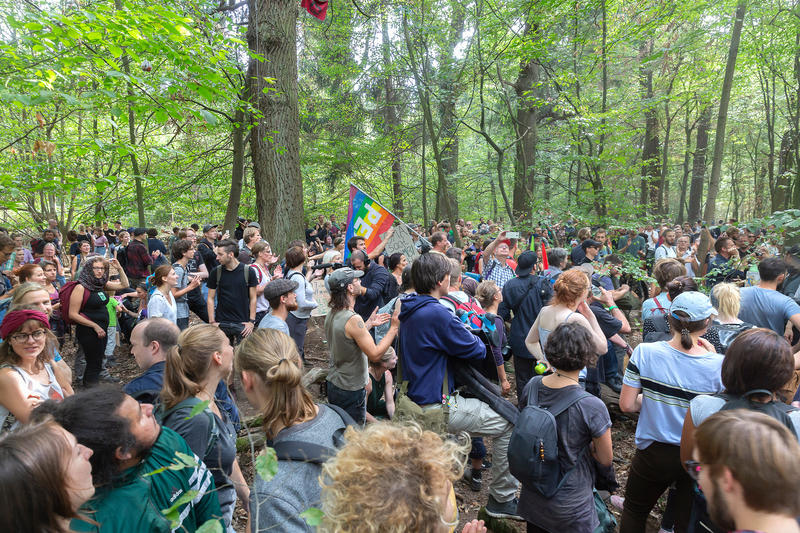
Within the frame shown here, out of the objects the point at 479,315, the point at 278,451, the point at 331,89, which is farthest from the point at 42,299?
the point at 331,89

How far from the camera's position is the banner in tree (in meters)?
7.15

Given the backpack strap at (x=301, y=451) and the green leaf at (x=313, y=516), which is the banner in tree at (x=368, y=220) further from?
the green leaf at (x=313, y=516)

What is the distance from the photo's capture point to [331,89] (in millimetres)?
16125

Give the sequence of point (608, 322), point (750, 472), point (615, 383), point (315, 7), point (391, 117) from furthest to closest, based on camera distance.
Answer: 1. point (391, 117)
2. point (315, 7)
3. point (615, 383)
4. point (608, 322)
5. point (750, 472)

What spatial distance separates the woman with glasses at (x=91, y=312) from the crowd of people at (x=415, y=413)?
0.03 meters

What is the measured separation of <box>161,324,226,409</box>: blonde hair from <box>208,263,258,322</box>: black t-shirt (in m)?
3.37

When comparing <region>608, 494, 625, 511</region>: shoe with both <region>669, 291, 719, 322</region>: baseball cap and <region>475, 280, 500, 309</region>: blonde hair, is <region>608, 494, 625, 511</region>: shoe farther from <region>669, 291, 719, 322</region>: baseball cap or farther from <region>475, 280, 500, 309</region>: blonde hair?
<region>475, 280, 500, 309</region>: blonde hair

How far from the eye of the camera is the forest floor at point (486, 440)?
3.61m

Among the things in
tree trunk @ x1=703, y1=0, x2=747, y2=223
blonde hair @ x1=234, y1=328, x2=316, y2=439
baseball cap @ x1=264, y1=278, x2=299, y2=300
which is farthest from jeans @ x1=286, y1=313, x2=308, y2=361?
tree trunk @ x1=703, y1=0, x2=747, y2=223

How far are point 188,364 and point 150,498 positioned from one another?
32.1 inches

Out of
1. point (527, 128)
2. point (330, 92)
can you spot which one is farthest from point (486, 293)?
point (330, 92)

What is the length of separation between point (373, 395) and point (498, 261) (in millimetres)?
3060

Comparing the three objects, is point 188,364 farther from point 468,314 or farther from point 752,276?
point 752,276

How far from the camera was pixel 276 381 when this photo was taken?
77.7 inches
